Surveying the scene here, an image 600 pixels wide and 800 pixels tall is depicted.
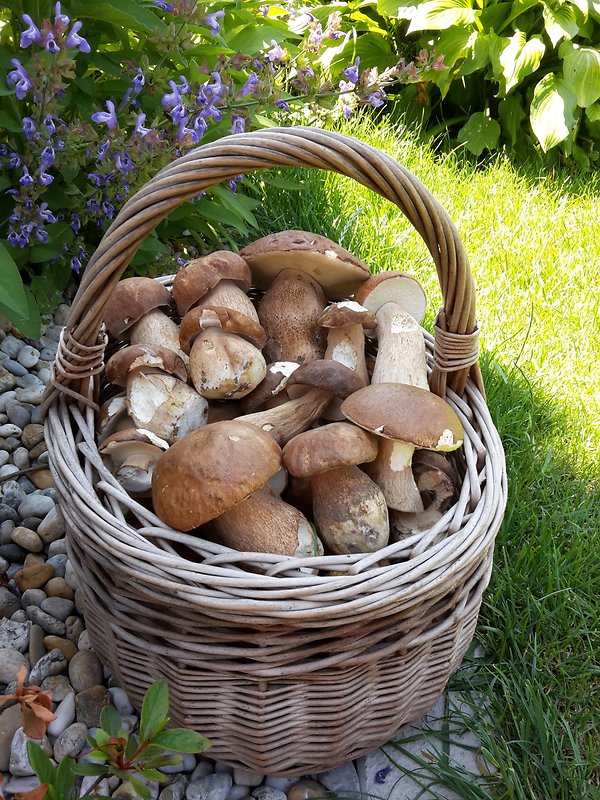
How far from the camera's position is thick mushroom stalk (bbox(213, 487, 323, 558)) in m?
1.33

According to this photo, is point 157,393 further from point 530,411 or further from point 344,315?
point 530,411

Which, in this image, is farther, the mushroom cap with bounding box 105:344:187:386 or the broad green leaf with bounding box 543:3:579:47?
the broad green leaf with bounding box 543:3:579:47

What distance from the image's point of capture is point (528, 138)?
4148 millimetres

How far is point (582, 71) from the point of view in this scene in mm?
3938

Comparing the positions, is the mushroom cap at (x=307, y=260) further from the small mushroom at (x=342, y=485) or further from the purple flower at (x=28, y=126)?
the purple flower at (x=28, y=126)

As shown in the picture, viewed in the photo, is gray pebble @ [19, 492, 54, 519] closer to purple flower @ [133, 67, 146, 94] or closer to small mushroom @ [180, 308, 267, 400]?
small mushroom @ [180, 308, 267, 400]

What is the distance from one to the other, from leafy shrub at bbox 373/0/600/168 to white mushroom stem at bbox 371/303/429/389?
257 cm

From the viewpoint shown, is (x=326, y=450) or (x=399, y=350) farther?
(x=399, y=350)

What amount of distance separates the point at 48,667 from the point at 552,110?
3.62 m

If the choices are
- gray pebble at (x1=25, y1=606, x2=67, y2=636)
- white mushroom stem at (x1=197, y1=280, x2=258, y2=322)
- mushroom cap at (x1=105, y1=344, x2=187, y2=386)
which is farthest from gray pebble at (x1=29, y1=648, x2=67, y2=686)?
white mushroom stem at (x1=197, y1=280, x2=258, y2=322)

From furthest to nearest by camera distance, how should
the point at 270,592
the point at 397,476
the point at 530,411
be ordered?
the point at 530,411 → the point at 397,476 → the point at 270,592

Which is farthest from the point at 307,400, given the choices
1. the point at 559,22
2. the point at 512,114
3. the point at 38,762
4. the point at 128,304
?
the point at 559,22

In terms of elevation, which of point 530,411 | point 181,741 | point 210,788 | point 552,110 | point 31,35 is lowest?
point 210,788

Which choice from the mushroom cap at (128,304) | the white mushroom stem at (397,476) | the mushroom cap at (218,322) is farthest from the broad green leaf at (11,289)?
the white mushroom stem at (397,476)
